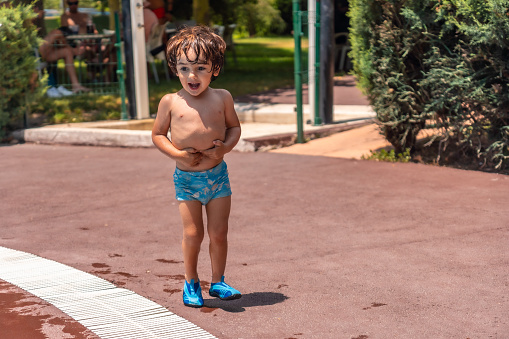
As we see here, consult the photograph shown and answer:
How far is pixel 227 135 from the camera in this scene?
4.08 metres

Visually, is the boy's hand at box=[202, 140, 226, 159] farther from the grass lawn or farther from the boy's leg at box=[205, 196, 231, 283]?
the grass lawn

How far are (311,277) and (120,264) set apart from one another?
1.32 m

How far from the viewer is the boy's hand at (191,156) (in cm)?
394

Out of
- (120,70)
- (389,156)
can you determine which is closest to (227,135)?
(389,156)

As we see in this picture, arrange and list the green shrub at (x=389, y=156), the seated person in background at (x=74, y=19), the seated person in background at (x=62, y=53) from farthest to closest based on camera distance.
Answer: the seated person in background at (x=74, y=19), the seated person in background at (x=62, y=53), the green shrub at (x=389, y=156)

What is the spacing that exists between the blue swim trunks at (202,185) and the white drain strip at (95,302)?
642mm

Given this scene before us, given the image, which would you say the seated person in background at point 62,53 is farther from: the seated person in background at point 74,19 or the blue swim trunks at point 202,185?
the blue swim trunks at point 202,185

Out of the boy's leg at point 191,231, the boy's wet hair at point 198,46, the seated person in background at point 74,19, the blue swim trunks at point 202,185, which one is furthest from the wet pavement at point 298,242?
the seated person in background at point 74,19

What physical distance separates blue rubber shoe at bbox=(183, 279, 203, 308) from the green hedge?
4.18 m

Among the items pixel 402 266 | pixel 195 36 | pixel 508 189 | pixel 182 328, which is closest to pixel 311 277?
pixel 402 266

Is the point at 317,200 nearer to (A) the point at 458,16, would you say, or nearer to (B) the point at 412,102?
(B) the point at 412,102

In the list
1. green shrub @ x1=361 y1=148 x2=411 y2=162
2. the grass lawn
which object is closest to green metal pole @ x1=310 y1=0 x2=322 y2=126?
green shrub @ x1=361 y1=148 x2=411 y2=162

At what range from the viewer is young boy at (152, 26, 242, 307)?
3.95 metres

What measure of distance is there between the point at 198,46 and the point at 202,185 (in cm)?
76
